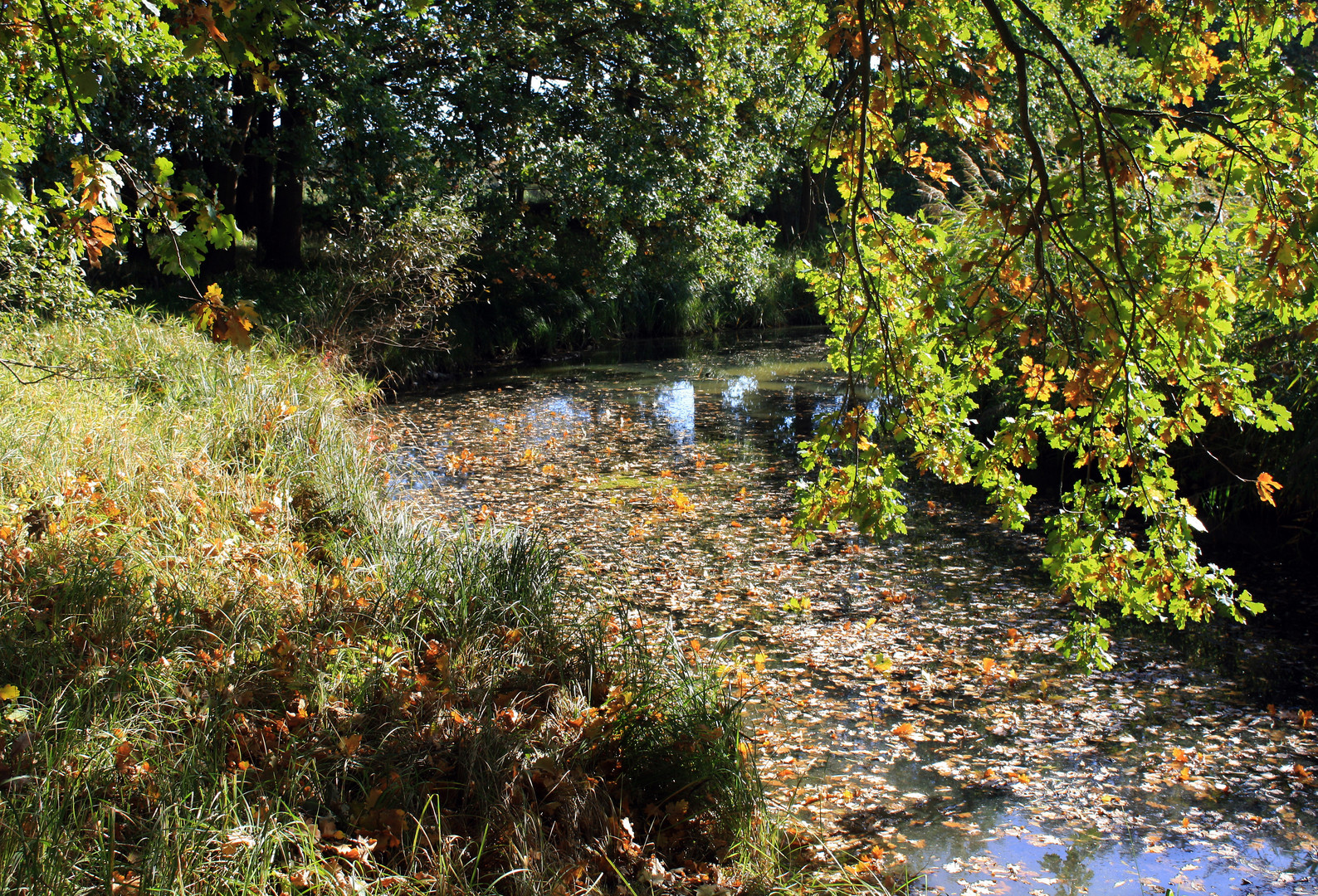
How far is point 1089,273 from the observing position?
3623mm

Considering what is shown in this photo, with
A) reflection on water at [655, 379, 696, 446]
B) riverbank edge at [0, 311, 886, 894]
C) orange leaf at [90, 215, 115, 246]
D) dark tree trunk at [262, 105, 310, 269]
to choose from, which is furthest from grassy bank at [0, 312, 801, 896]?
dark tree trunk at [262, 105, 310, 269]

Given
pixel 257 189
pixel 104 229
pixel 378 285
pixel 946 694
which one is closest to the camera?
pixel 104 229

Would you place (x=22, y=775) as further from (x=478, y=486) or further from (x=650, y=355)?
(x=650, y=355)

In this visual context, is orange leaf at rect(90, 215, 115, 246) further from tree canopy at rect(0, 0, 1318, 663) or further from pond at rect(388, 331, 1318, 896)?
pond at rect(388, 331, 1318, 896)

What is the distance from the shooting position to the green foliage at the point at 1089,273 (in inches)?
128

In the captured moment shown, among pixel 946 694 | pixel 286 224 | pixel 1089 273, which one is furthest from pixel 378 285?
pixel 1089 273

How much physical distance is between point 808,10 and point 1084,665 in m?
4.01

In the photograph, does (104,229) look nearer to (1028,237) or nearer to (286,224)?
(1028,237)

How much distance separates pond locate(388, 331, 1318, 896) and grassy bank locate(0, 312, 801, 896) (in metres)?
0.58

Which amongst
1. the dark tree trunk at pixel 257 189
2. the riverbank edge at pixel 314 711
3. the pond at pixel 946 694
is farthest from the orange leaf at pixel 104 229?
the dark tree trunk at pixel 257 189

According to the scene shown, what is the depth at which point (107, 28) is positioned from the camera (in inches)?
251

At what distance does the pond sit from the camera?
11.5 feet

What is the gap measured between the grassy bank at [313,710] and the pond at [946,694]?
0.58 meters

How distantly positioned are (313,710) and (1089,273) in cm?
343
